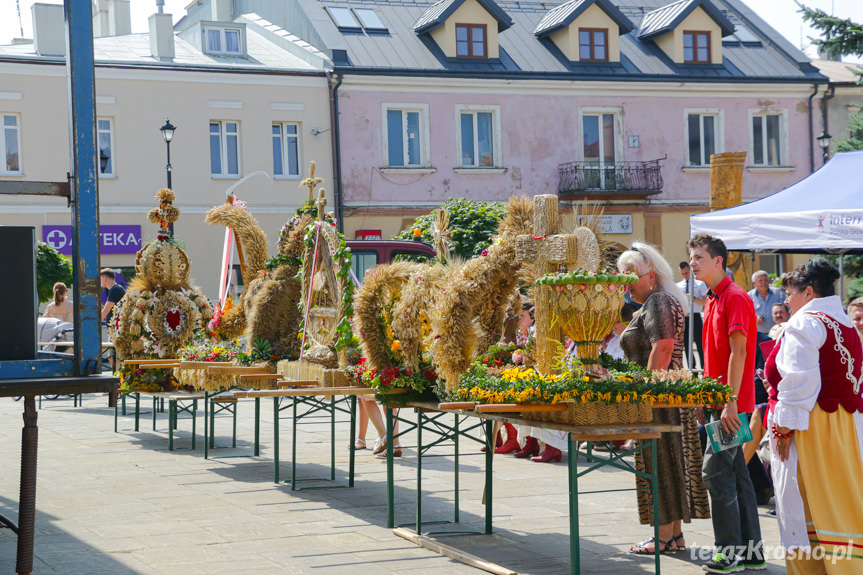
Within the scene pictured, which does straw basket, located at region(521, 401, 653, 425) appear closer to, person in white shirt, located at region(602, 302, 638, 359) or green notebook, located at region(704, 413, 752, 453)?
green notebook, located at region(704, 413, 752, 453)

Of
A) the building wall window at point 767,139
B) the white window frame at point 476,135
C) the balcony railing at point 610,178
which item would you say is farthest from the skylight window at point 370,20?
the building wall window at point 767,139

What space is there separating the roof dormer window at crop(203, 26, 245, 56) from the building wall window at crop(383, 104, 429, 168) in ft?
15.1

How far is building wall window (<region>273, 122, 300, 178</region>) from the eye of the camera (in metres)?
28.0

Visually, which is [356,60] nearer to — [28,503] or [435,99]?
[435,99]

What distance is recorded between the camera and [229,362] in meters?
9.72

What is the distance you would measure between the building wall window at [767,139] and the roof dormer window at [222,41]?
1522 cm

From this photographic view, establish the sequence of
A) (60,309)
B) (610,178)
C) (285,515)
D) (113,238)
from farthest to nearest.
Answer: (610,178) → (113,238) → (60,309) → (285,515)

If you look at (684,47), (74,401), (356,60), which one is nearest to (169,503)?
(74,401)

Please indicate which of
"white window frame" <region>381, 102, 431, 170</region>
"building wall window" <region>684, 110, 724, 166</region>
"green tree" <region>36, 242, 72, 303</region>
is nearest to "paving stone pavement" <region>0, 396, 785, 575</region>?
"green tree" <region>36, 242, 72, 303</region>

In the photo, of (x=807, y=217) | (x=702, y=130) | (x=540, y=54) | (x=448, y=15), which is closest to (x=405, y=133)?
(x=448, y=15)

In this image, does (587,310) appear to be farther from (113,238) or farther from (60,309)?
(113,238)

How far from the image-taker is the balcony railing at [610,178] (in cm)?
3031

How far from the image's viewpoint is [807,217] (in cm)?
1041

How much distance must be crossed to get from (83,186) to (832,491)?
4094mm
